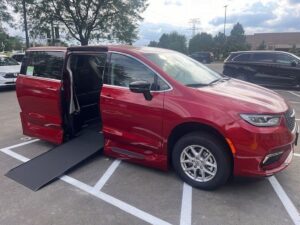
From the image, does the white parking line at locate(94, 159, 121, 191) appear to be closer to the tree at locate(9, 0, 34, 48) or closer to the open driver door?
the open driver door

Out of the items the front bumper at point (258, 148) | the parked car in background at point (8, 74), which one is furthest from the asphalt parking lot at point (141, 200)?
the parked car in background at point (8, 74)

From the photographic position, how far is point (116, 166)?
455 centimetres

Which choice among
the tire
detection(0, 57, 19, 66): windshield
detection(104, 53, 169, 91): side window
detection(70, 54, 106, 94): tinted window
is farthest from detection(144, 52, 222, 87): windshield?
detection(0, 57, 19, 66): windshield

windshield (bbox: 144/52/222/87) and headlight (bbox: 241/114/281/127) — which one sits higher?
windshield (bbox: 144/52/222/87)

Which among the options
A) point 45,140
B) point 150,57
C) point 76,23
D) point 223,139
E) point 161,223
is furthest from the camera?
point 76,23

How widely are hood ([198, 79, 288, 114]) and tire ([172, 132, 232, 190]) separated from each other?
0.47m

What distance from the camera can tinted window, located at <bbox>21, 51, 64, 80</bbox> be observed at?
5027 millimetres

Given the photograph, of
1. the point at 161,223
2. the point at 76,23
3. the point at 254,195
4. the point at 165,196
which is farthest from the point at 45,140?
the point at 76,23

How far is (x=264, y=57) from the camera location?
12703mm

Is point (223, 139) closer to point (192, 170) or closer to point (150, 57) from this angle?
point (192, 170)

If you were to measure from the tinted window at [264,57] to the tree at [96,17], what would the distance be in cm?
1316

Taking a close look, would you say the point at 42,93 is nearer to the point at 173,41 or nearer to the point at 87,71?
the point at 87,71

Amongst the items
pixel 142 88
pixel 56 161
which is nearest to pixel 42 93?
pixel 56 161

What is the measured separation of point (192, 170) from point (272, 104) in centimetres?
130
